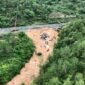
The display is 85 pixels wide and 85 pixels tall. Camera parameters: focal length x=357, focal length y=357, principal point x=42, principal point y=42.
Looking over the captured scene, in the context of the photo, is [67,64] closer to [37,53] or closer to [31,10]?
[37,53]

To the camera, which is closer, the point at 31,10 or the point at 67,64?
the point at 67,64

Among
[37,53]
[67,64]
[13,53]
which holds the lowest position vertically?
[37,53]

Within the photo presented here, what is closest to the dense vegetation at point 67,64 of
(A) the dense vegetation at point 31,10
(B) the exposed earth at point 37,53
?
(B) the exposed earth at point 37,53

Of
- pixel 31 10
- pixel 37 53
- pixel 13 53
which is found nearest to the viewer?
pixel 13 53

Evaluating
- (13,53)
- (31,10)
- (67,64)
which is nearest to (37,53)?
(13,53)

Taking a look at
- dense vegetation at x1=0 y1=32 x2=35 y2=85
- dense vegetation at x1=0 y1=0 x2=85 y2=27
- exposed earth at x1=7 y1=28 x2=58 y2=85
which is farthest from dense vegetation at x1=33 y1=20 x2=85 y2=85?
dense vegetation at x1=0 y1=0 x2=85 y2=27
